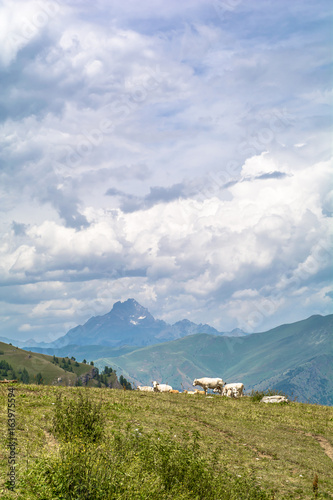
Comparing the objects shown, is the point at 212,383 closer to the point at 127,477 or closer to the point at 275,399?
the point at 275,399

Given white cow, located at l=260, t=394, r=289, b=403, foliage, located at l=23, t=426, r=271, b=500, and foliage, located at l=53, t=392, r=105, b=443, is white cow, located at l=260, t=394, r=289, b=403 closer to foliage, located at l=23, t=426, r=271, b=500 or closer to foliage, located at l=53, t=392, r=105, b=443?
foliage, located at l=23, t=426, r=271, b=500

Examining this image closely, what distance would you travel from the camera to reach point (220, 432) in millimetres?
26406

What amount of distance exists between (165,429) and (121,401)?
7.48 meters

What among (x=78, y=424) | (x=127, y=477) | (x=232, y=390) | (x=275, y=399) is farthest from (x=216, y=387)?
(x=127, y=477)

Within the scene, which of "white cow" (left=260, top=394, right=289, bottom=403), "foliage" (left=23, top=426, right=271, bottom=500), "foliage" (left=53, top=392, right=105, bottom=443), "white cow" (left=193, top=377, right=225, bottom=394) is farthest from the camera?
"white cow" (left=193, top=377, right=225, bottom=394)

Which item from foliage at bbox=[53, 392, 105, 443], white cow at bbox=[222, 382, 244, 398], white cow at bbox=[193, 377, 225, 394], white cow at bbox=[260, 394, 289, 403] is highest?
foliage at bbox=[53, 392, 105, 443]

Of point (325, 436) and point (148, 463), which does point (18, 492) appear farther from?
point (325, 436)

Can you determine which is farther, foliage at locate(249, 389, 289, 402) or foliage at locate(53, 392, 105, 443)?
foliage at locate(249, 389, 289, 402)

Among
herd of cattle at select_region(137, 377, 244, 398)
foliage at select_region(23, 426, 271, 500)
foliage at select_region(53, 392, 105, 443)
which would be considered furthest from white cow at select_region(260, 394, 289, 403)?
foliage at select_region(53, 392, 105, 443)

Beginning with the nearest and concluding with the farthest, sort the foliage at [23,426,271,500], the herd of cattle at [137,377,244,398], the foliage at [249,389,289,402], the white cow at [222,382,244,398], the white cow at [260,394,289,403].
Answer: the foliage at [23,426,271,500]
the white cow at [260,394,289,403]
the foliage at [249,389,289,402]
the white cow at [222,382,244,398]
the herd of cattle at [137,377,244,398]

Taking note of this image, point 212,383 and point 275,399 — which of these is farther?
point 212,383

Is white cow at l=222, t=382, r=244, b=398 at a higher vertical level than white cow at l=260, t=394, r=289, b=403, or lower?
higher

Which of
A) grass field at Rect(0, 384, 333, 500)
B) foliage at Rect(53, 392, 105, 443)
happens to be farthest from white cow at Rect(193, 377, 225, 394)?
foliage at Rect(53, 392, 105, 443)

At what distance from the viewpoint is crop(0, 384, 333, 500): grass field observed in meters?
Answer: 18.4
